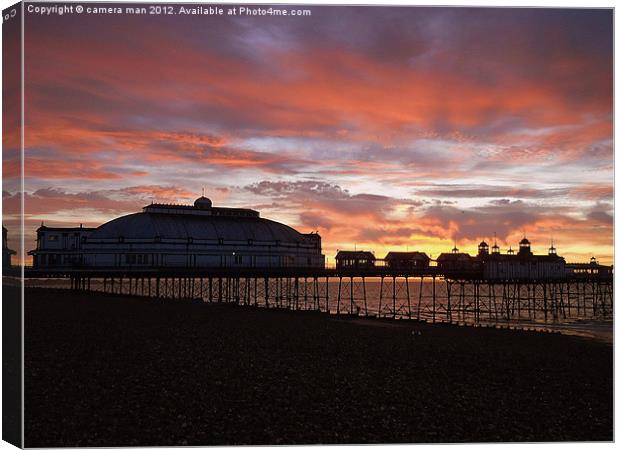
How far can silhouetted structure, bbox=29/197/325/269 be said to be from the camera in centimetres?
6072

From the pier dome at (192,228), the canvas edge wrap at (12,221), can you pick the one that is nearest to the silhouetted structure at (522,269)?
the pier dome at (192,228)

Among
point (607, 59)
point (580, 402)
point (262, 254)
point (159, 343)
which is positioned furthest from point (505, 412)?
point (262, 254)

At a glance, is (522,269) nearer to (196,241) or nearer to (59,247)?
(196,241)

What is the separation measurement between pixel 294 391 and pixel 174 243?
50357mm

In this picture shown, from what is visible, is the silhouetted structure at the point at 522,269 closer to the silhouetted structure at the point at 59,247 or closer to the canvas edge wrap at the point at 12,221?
the silhouetted structure at the point at 59,247

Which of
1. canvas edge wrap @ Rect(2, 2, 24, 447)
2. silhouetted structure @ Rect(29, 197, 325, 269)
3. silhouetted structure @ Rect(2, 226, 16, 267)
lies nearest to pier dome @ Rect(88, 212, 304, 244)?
silhouetted structure @ Rect(29, 197, 325, 269)

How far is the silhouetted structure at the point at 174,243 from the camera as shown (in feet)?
199

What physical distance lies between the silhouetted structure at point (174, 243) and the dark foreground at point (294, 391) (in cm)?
3976

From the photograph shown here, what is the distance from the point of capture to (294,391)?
13.3 meters

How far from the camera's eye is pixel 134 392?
42.0 feet

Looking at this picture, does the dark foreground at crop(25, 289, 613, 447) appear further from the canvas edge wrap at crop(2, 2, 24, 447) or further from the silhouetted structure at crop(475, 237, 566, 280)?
the silhouetted structure at crop(475, 237, 566, 280)

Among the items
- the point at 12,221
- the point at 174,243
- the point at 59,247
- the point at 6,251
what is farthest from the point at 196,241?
the point at 12,221

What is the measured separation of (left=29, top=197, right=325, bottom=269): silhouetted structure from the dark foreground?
39.8 meters

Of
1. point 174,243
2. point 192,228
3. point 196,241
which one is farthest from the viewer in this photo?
point 192,228
